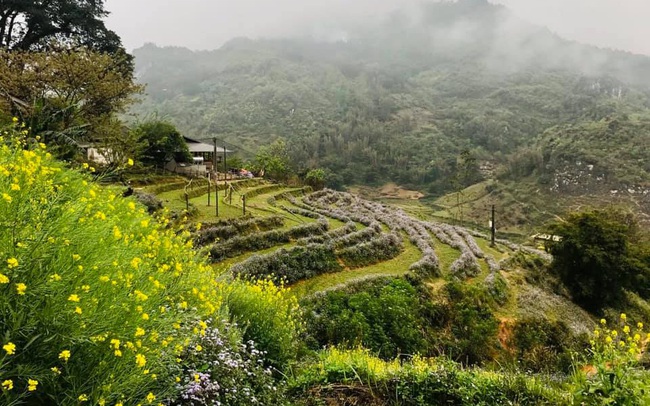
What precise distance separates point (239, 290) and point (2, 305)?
477cm

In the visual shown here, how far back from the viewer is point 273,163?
165 ft

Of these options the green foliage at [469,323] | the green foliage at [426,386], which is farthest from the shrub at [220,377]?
the green foliage at [469,323]

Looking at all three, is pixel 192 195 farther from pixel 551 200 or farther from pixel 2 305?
pixel 551 200

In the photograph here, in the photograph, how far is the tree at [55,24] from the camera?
2981 centimetres

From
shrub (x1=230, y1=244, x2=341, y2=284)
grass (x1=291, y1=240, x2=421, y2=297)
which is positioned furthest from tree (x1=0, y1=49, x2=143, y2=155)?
grass (x1=291, y1=240, x2=421, y2=297)

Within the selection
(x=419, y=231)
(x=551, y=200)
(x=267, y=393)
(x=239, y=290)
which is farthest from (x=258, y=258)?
(x=551, y=200)

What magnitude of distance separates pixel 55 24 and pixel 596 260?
40040 millimetres

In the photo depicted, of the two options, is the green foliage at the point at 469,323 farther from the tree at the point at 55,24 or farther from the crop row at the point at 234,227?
the tree at the point at 55,24

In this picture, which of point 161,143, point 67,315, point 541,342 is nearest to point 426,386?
point 67,315

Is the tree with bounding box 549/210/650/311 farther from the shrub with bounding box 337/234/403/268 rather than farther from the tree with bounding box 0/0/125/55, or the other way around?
the tree with bounding box 0/0/125/55

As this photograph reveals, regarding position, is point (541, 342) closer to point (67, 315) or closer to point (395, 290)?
point (395, 290)

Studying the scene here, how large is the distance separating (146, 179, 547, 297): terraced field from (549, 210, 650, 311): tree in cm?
399

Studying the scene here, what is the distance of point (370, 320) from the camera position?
575 inches

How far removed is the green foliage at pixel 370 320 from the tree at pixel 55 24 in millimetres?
25480
